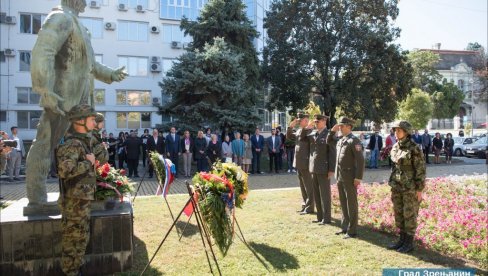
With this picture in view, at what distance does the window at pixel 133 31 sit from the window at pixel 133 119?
237 inches

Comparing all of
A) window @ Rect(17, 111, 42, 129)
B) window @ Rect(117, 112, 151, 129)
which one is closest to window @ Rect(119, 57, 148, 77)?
window @ Rect(117, 112, 151, 129)

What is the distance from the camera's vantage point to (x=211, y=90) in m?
18.6

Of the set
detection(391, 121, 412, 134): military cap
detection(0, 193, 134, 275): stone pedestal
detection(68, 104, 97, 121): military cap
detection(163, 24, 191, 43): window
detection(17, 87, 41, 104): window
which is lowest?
A: detection(0, 193, 134, 275): stone pedestal

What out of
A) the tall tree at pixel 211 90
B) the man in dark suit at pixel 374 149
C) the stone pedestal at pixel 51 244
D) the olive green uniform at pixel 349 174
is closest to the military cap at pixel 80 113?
the stone pedestal at pixel 51 244

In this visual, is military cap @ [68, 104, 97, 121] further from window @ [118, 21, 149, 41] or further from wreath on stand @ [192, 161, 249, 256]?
window @ [118, 21, 149, 41]

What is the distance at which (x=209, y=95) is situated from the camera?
62.4ft

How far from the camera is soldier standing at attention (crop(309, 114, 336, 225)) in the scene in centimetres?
757

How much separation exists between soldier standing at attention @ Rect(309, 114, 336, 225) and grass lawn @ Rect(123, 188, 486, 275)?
0.97 ft

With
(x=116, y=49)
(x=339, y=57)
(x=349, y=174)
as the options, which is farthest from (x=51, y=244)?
(x=116, y=49)

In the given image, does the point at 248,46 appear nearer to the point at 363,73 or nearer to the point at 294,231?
the point at 363,73

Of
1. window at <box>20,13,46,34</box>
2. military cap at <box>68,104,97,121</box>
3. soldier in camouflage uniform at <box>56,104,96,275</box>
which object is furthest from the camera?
window at <box>20,13,46,34</box>

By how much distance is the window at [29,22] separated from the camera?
1208 inches

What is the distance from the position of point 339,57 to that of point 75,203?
2298 centimetres

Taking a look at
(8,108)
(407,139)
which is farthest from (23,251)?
(8,108)
